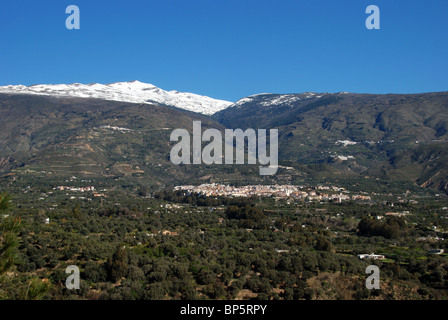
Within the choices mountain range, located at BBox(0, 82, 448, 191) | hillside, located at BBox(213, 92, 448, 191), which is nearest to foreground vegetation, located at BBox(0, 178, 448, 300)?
mountain range, located at BBox(0, 82, 448, 191)

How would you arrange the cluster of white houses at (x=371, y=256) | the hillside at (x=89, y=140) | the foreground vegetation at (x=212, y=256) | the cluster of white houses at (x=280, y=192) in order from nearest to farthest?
the foreground vegetation at (x=212, y=256) → the cluster of white houses at (x=371, y=256) → the cluster of white houses at (x=280, y=192) → the hillside at (x=89, y=140)

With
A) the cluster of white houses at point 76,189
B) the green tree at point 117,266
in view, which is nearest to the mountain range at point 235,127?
the cluster of white houses at point 76,189

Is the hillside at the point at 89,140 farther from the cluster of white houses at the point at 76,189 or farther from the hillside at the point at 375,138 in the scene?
the hillside at the point at 375,138

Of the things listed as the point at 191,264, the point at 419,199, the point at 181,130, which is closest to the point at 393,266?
the point at 191,264

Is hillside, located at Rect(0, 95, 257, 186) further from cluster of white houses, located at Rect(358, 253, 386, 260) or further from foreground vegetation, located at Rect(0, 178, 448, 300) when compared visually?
cluster of white houses, located at Rect(358, 253, 386, 260)

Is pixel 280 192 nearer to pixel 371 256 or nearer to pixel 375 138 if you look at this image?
pixel 371 256

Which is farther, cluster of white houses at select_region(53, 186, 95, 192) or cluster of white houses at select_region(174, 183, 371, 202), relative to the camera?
cluster of white houses at select_region(53, 186, 95, 192)
